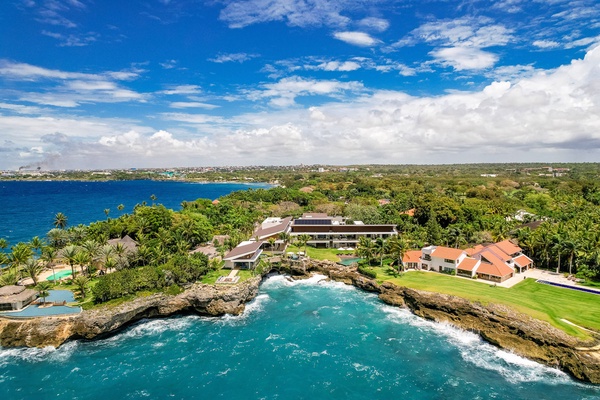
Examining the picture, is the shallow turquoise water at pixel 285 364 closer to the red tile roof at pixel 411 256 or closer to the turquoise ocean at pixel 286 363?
the turquoise ocean at pixel 286 363

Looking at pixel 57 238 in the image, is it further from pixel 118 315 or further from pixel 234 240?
pixel 234 240

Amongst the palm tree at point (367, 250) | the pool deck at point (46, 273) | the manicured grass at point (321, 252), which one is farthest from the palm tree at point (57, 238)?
the palm tree at point (367, 250)

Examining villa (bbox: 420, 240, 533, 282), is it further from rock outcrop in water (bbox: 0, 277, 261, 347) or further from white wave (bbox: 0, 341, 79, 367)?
white wave (bbox: 0, 341, 79, 367)

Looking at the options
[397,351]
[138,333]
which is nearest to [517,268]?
[397,351]

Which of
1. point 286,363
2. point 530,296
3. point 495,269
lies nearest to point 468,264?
point 495,269

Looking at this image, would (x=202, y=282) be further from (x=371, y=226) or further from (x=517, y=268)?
(x=517, y=268)

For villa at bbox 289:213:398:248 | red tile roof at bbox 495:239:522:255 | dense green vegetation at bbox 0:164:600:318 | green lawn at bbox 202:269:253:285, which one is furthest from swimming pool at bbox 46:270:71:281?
red tile roof at bbox 495:239:522:255
